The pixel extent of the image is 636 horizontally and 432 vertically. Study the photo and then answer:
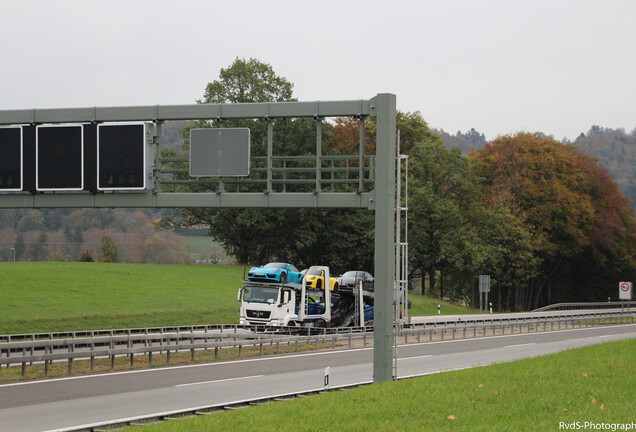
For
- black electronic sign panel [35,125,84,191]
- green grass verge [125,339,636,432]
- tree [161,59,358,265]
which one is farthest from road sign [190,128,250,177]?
tree [161,59,358,265]

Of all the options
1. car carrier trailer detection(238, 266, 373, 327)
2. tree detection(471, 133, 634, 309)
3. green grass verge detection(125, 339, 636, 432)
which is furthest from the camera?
tree detection(471, 133, 634, 309)

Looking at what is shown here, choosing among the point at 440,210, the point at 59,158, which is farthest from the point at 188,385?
the point at 440,210

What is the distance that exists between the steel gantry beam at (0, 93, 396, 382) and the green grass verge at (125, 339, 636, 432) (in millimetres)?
2538

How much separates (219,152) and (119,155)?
250 cm

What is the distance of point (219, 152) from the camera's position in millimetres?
19578

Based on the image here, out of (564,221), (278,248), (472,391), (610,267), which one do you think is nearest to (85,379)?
(472,391)

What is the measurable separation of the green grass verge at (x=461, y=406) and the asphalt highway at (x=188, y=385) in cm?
280

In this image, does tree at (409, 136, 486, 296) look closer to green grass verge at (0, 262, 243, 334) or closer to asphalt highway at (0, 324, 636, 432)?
green grass verge at (0, 262, 243, 334)

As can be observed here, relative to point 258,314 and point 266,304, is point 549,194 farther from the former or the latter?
point 258,314

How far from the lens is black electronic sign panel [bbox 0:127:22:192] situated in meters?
20.0

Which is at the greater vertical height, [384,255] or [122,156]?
[122,156]

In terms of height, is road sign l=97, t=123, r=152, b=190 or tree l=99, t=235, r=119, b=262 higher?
road sign l=97, t=123, r=152, b=190

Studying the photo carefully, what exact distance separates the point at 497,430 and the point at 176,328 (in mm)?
28505

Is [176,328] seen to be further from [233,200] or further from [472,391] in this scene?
[472,391]
